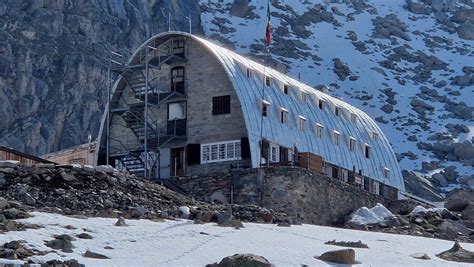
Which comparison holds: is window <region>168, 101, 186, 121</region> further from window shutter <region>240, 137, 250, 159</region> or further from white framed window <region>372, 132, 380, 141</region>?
white framed window <region>372, 132, 380, 141</region>

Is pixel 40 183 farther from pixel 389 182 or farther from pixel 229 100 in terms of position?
pixel 389 182

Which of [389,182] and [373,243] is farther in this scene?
[389,182]

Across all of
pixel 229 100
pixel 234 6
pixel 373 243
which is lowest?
pixel 373 243

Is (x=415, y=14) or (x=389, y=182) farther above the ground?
(x=415, y=14)

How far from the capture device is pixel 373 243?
147 ft

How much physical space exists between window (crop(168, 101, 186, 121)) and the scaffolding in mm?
238

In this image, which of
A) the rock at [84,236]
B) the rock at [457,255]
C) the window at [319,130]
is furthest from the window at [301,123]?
the rock at [84,236]

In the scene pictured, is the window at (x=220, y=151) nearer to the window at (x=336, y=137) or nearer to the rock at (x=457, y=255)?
the window at (x=336, y=137)

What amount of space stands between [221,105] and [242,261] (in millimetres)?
A: 31309

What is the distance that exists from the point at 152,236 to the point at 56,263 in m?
6.68

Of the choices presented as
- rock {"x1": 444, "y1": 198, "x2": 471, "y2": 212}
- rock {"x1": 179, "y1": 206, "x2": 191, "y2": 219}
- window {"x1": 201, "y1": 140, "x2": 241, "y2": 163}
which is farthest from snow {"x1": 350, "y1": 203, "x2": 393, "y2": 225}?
rock {"x1": 179, "y1": 206, "x2": 191, "y2": 219}

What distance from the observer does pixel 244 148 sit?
62750 mm

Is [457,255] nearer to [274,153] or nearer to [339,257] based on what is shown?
[339,257]

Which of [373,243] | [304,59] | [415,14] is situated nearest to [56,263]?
[373,243]
